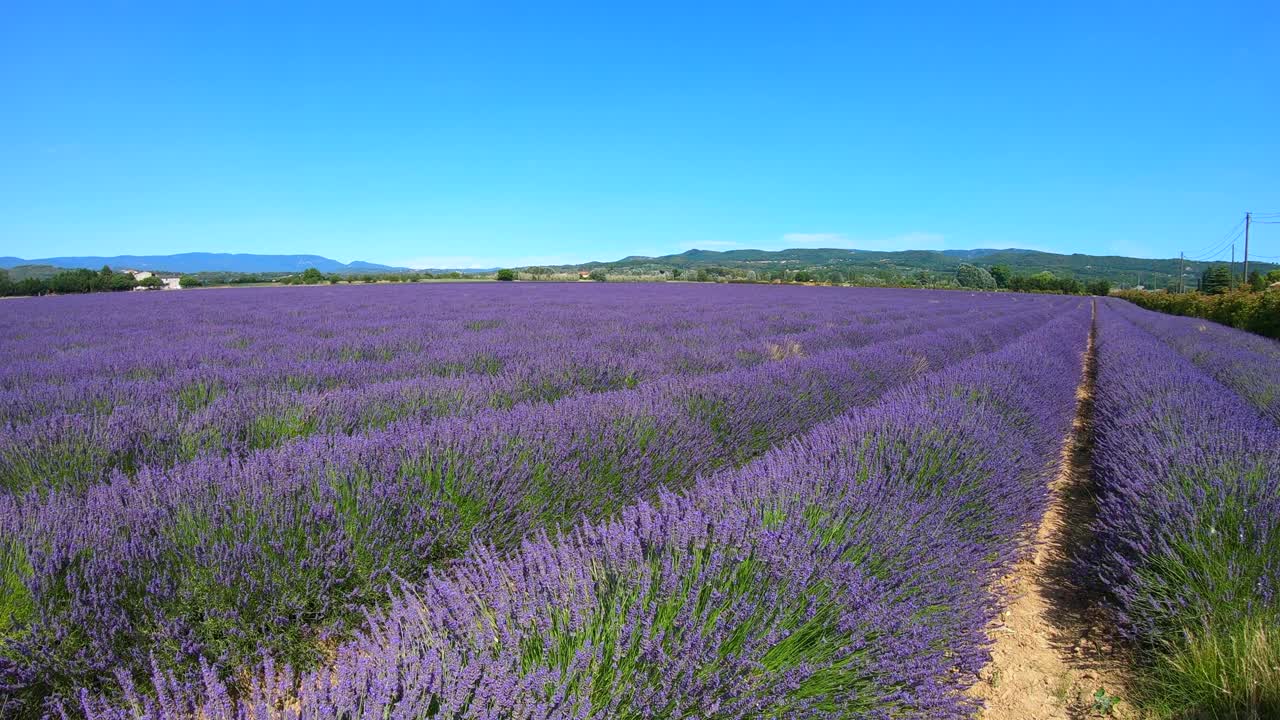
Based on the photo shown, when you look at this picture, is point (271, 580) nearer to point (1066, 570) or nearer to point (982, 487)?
point (982, 487)

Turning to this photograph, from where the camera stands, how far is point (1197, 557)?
2096mm

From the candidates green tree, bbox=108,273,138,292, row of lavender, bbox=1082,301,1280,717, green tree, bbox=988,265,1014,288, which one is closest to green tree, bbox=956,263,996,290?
green tree, bbox=988,265,1014,288

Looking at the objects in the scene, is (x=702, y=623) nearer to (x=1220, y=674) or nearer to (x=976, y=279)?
(x=1220, y=674)

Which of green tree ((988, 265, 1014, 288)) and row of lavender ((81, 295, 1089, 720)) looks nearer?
row of lavender ((81, 295, 1089, 720))

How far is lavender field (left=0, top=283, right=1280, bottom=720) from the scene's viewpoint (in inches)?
46.6

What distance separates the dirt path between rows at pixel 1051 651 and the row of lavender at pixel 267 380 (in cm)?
275

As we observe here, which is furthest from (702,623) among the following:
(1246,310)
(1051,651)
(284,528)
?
(1246,310)

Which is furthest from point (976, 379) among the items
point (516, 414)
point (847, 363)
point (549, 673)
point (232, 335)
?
point (232, 335)

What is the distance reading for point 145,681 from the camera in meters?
1.53

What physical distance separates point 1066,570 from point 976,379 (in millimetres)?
1844

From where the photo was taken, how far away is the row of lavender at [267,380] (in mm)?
2666

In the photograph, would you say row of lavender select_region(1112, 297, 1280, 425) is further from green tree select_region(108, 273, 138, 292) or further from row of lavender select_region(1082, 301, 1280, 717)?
green tree select_region(108, 273, 138, 292)

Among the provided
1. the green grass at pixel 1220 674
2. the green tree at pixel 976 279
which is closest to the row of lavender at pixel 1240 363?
the green grass at pixel 1220 674

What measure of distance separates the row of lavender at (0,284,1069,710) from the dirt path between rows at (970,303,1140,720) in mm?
1573
